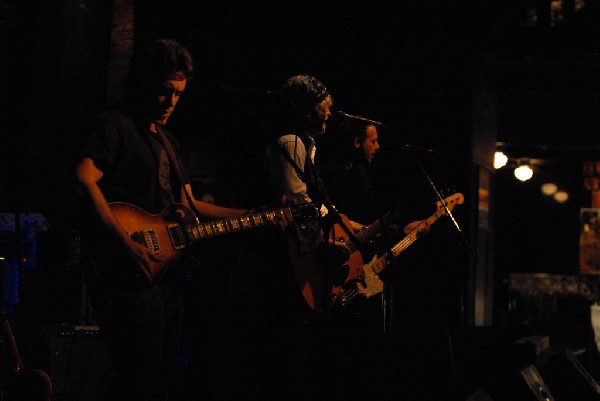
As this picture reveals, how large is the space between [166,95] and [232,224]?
0.74 m

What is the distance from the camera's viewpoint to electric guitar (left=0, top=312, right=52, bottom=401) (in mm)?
3168

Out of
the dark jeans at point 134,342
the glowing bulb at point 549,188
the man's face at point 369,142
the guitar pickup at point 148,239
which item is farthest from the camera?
the glowing bulb at point 549,188

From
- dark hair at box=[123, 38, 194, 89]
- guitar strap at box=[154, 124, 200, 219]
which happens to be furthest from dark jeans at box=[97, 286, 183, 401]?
dark hair at box=[123, 38, 194, 89]

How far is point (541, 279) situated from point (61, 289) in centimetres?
1029

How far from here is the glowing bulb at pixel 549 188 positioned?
14039mm

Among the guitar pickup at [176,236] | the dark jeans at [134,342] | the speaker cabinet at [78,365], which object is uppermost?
the guitar pickup at [176,236]

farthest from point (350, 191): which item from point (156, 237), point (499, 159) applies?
point (499, 159)

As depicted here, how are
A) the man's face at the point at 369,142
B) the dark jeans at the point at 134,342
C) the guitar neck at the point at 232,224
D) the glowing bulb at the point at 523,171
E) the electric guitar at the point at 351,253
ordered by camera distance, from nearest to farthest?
the dark jeans at the point at 134,342 → the guitar neck at the point at 232,224 → the electric guitar at the point at 351,253 → the man's face at the point at 369,142 → the glowing bulb at the point at 523,171

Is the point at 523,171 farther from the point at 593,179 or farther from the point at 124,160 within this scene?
the point at 124,160

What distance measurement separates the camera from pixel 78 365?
142 inches

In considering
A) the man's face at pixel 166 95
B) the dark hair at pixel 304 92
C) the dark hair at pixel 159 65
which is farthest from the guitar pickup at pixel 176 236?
the dark hair at pixel 304 92

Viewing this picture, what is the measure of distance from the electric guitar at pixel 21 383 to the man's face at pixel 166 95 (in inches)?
49.2

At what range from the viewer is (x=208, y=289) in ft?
16.8

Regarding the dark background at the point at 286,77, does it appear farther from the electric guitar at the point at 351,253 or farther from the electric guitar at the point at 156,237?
the electric guitar at the point at 156,237
